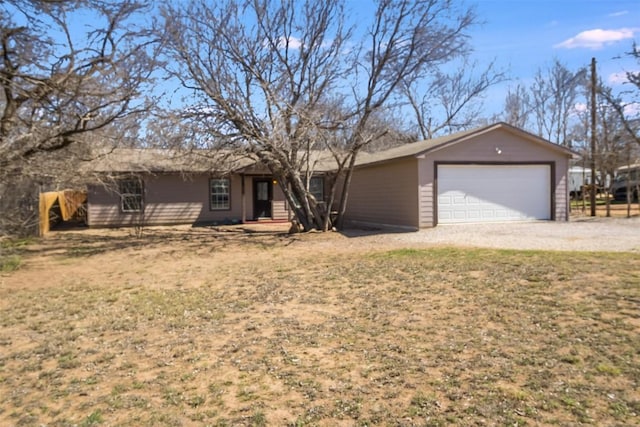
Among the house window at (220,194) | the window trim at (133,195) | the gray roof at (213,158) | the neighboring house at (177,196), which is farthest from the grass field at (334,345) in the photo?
the house window at (220,194)

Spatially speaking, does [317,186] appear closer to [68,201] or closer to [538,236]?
[538,236]

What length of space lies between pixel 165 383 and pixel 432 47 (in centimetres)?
1386

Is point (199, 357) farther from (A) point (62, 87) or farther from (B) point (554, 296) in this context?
(A) point (62, 87)

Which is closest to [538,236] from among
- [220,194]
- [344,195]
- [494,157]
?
[494,157]

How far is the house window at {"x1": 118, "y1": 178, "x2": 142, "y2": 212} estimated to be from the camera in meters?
20.3

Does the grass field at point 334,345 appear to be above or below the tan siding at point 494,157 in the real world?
below

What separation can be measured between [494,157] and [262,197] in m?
10.5

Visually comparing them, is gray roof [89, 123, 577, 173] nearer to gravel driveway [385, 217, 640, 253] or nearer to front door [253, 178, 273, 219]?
front door [253, 178, 273, 219]

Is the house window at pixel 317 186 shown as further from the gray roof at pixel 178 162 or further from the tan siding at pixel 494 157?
the tan siding at pixel 494 157

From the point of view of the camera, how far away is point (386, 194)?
681 inches

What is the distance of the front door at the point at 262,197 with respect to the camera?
2203 centimetres

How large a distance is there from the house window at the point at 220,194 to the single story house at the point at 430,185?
531 mm

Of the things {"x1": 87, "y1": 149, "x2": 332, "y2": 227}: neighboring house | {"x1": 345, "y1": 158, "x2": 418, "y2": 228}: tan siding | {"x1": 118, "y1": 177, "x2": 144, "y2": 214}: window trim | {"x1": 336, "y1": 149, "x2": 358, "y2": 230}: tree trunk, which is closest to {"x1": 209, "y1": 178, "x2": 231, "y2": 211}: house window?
{"x1": 87, "y1": 149, "x2": 332, "y2": 227}: neighboring house

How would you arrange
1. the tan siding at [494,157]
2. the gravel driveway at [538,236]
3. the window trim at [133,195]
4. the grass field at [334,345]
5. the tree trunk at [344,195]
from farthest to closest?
the window trim at [133,195] < the tree trunk at [344,195] < the tan siding at [494,157] < the gravel driveway at [538,236] < the grass field at [334,345]
